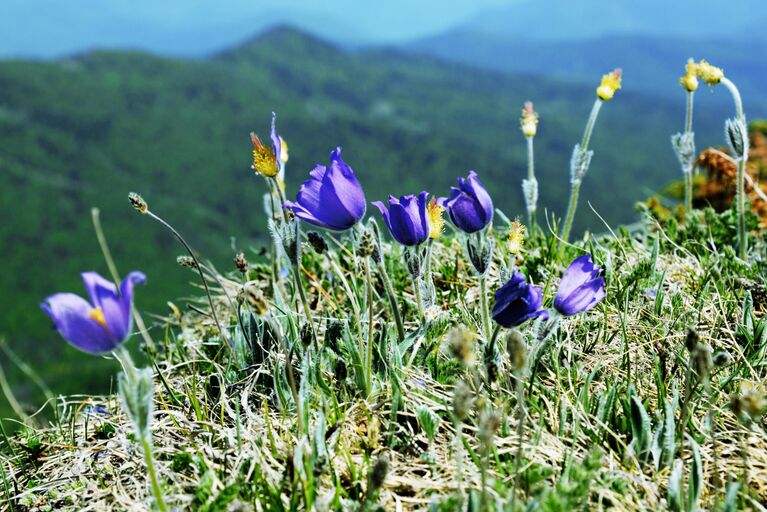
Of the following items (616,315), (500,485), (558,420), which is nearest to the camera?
(500,485)

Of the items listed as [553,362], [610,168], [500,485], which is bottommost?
[500,485]

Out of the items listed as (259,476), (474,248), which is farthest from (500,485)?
(474,248)

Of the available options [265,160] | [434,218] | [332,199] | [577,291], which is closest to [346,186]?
[332,199]

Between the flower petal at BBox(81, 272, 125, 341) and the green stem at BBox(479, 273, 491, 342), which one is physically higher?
the green stem at BBox(479, 273, 491, 342)

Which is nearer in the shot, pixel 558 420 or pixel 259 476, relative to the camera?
pixel 259 476

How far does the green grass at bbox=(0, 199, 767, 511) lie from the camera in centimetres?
189

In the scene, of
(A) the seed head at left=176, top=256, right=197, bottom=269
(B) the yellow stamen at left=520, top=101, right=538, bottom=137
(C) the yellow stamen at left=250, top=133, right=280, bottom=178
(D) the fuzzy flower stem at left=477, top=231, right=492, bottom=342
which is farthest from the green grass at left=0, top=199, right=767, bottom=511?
(B) the yellow stamen at left=520, top=101, right=538, bottom=137

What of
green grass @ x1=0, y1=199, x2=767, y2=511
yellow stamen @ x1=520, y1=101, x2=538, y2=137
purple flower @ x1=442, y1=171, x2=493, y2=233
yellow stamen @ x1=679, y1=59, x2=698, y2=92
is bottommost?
green grass @ x1=0, y1=199, x2=767, y2=511

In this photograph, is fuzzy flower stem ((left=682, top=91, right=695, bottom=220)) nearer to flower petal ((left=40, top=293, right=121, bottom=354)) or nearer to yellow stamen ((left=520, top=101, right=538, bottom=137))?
yellow stamen ((left=520, top=101, right=538, bottom=137))

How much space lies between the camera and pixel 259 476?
2045mm

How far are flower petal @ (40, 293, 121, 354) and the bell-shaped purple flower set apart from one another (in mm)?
817

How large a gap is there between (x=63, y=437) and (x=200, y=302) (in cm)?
155

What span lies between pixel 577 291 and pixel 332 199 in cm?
93

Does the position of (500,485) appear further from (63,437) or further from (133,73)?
(133,73)
